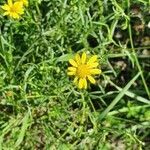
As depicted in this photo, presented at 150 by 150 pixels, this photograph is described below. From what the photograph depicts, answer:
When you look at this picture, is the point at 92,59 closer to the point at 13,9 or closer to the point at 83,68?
the point at 83,68

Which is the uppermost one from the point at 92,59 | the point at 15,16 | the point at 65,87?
the point at 15,16

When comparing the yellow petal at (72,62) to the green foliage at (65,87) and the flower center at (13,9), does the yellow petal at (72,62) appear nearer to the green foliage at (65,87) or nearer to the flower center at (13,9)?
the green foliage at (65,87)

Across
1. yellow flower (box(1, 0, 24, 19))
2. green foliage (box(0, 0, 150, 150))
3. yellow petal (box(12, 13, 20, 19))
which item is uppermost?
yellow flower (box(1, 0, 24, 19))

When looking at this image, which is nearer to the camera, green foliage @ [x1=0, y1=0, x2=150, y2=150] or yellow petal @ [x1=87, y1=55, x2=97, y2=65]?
yellow petal @ [x1=87, y1=55, x2=97, y2=65]

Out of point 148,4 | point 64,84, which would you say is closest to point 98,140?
point 64,84

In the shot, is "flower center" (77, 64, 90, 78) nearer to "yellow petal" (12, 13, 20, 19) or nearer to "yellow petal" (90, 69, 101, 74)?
"yellow petal" (90, 69, 101, 74)

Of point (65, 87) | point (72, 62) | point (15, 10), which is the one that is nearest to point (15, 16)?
point (15, 10)

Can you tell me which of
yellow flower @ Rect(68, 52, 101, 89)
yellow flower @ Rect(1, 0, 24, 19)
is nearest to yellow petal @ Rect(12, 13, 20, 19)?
yellow flower @ Rect(1, 0, 24, 19)

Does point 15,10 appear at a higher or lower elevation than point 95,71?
higher

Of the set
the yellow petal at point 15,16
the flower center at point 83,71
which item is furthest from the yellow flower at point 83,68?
the yellow petal at point 15,16

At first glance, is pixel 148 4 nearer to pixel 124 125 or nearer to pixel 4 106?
pixel 124 125
